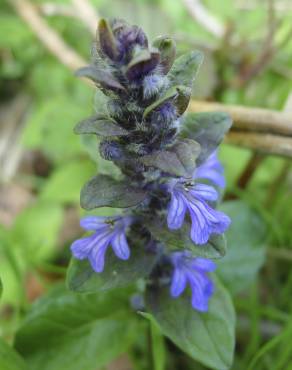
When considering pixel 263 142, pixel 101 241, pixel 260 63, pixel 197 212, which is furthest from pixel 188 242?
pixel 260 63

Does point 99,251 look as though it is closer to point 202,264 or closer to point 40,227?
point 202,264

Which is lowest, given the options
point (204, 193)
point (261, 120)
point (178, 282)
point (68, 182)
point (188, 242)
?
point (68, 182)

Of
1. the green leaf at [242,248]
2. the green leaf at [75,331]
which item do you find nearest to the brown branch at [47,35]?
the green leaf at [242,248]

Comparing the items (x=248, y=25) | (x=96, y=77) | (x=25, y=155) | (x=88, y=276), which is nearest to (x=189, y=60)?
(x=96, y=77)

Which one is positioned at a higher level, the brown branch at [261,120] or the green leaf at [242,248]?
the brown branch at [261,120]

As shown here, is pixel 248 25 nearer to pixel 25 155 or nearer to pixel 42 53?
pixel 42 53

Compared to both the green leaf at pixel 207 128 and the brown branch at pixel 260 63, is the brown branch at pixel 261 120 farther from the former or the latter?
the brown branch at pixel 260 63
